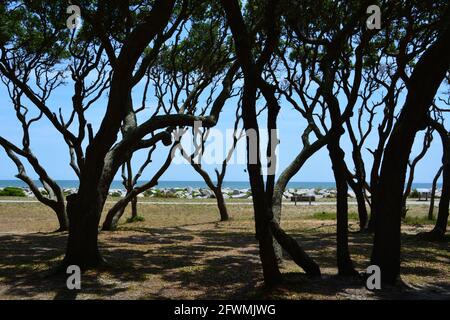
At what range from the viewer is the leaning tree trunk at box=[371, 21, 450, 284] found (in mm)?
6312

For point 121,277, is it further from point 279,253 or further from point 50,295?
point 279,253

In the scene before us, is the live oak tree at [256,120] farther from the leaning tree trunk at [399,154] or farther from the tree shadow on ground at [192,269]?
the leaning tree trunk at [399,154]

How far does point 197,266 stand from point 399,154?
407cm

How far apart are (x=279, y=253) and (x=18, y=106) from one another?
11.2 meters

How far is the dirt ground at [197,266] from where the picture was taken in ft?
21.1

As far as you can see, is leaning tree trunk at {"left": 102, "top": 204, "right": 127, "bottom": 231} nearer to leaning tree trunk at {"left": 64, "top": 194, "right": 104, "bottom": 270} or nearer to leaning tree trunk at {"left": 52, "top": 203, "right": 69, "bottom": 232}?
leaning tree trunk at {"left": 52, "top": 203, "right": 69, "bottom": 232}

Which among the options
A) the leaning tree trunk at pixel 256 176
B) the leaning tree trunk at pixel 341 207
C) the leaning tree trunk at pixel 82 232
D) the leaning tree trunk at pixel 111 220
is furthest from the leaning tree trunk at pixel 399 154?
the leaning tree trunk at pixel 111 220

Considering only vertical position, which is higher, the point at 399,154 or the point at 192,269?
the point at 399,154

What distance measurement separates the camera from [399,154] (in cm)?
655

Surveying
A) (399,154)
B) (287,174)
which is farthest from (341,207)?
(287,174)

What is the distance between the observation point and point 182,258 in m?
9.63

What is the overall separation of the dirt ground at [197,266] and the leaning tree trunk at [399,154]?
0.51 m

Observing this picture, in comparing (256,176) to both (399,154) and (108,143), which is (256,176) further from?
(108,143)
